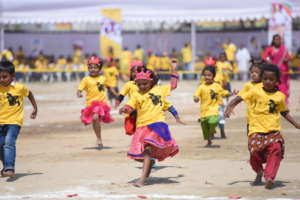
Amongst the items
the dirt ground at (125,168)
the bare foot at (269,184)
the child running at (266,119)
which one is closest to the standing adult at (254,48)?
the dirt ground at (125,168)

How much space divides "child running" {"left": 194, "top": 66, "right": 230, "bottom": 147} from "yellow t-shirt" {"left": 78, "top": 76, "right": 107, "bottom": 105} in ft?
5.53

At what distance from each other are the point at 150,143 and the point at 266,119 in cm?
141

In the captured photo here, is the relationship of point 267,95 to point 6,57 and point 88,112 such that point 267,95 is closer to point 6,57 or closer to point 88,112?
point 88,112

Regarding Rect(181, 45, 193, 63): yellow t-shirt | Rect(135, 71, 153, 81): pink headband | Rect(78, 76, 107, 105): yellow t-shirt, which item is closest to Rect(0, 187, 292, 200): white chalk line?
Rect(135, 71, 153, 81): pink headband

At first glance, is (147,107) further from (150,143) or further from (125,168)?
(125,168)

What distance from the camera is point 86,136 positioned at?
15.4 metres

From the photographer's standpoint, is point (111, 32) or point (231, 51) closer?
point (111, 32)

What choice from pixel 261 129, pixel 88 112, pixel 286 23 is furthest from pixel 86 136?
pixel 286 23

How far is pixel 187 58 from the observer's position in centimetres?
3359

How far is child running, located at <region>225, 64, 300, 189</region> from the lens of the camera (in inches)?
350

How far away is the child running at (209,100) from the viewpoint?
1318 cm

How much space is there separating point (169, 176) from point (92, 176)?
1.01 meters

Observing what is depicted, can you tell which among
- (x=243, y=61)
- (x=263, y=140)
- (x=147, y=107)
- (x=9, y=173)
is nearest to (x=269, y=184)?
(x=263, y=140)

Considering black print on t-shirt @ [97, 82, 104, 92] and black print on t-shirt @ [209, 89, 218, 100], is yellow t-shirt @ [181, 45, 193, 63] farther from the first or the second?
black print on t-shirt @ [209, 89, 218, 100]
